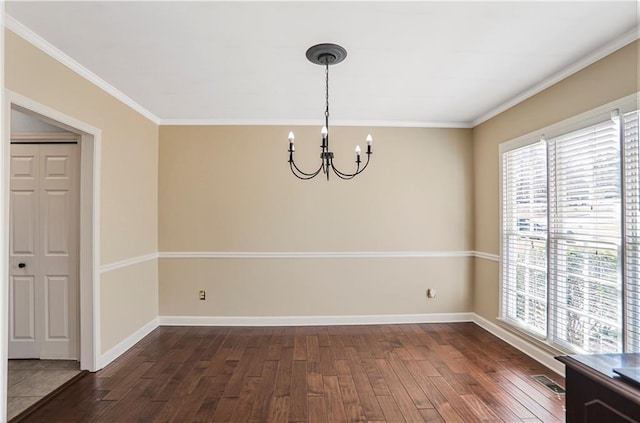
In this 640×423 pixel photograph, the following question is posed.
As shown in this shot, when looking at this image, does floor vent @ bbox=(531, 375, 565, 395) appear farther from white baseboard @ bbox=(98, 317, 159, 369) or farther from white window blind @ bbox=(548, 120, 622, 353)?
white baseboard @ bbox=(98, 317, 159, 369)

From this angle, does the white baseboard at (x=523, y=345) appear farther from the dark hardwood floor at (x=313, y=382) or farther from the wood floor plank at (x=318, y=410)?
the wood floor plank at (x=318, y=410)

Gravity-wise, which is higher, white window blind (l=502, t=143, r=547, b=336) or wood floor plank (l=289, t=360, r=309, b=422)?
white window blind (l=502, t=143, r=547, b=336)

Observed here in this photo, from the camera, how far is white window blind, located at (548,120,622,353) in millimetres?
2557

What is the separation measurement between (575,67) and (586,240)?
1426 mm

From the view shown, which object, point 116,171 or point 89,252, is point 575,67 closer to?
point 116,171

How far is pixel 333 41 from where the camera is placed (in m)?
2.46

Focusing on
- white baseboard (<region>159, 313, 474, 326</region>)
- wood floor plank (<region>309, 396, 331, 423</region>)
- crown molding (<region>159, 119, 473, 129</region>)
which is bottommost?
wood floor plank (<region>309, 396, 331, 423</region>)

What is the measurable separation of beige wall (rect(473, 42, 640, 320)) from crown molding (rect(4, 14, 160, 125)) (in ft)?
13.5

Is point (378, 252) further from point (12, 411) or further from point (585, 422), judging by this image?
point (12, 411)

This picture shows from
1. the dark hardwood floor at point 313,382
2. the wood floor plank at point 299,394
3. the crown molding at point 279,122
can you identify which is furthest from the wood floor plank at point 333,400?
the crown molding at point 279,122

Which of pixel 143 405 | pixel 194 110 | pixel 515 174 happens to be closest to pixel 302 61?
pixel 194 110

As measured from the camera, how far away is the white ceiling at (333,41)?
2.11m

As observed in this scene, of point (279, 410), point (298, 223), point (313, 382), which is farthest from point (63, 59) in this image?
point (313, 382)

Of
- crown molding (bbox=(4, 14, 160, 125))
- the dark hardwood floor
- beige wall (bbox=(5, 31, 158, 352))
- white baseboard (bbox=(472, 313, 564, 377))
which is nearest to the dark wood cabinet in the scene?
the dark hardwood floor
